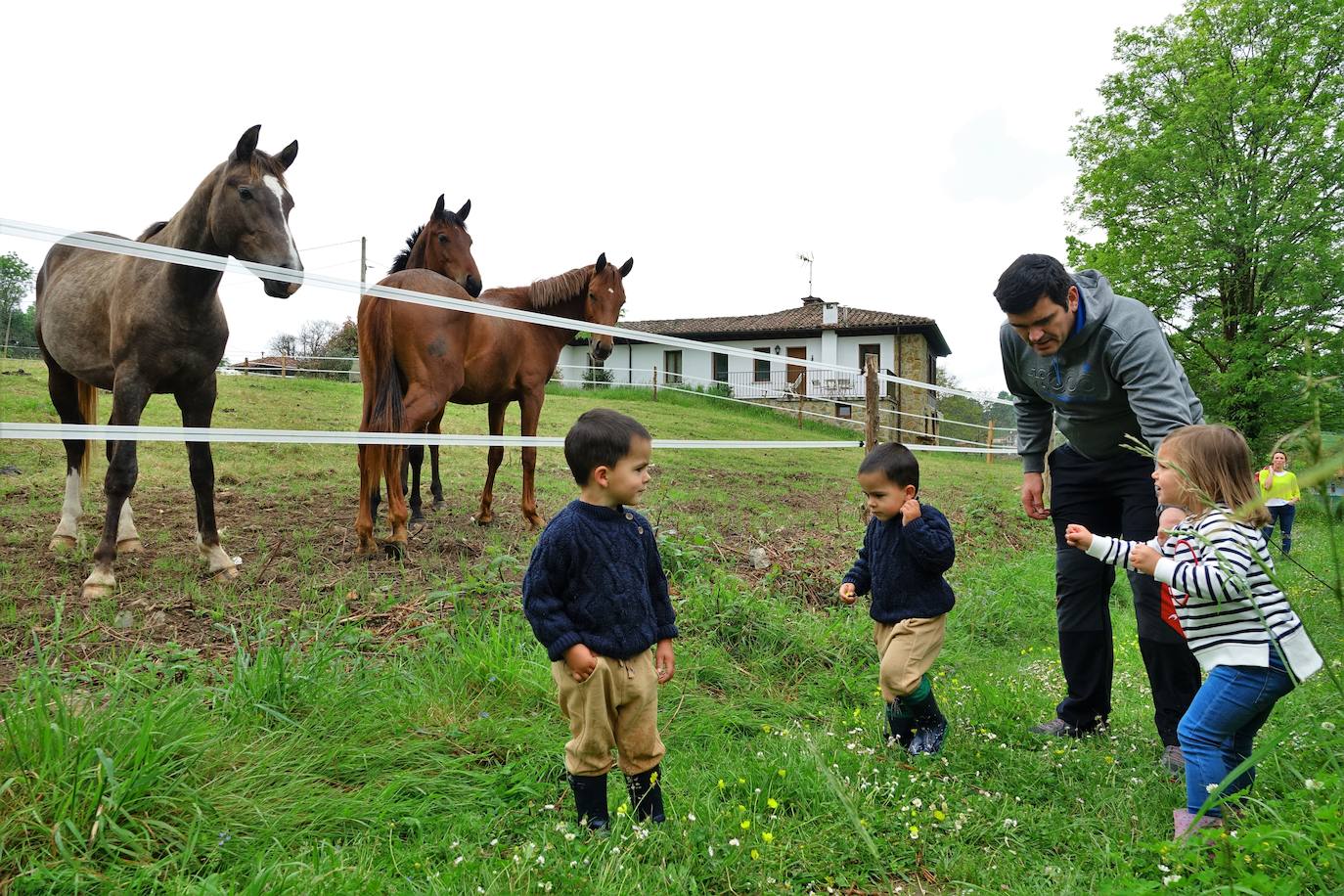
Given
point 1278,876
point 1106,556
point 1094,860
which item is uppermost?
point 1106,556

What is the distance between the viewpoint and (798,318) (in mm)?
36375

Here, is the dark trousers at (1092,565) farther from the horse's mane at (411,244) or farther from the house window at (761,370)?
the house window at (761,370)

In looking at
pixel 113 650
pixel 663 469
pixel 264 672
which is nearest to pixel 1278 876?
pixel 264 672

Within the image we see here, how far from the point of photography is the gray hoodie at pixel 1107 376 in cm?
266

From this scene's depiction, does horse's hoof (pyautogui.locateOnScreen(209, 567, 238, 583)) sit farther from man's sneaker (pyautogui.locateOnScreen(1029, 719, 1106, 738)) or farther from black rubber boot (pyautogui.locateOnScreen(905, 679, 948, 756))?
man's sneaker (pyautogui.locateOnScreen(1029, 719, 1106, 738))

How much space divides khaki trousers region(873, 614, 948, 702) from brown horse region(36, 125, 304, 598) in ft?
10.6

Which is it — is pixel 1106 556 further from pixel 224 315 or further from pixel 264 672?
pixel 224 315

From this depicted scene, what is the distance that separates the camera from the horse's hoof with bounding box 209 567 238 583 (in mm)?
3754

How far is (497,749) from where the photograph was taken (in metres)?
2.55

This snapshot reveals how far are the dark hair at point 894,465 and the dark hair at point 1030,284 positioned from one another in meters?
0.64

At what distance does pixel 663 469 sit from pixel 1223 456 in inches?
285

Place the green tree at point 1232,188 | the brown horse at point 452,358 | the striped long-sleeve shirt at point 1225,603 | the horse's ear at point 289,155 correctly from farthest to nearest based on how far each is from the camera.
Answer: the green tree at point 1232,188 < the brown horse at point 452,358 < the horse's ear at point 289,155 < the striped long-sleeve shirt at point 1225,603

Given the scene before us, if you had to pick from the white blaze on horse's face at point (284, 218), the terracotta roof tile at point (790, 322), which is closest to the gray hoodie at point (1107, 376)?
the white blaze on horse's face at point (284, 218)

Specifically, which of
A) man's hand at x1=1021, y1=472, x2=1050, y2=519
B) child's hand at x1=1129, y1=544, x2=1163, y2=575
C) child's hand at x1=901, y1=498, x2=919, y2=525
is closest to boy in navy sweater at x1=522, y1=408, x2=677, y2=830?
child's hand at x1=901, y1=498, x2=919, y2=525
